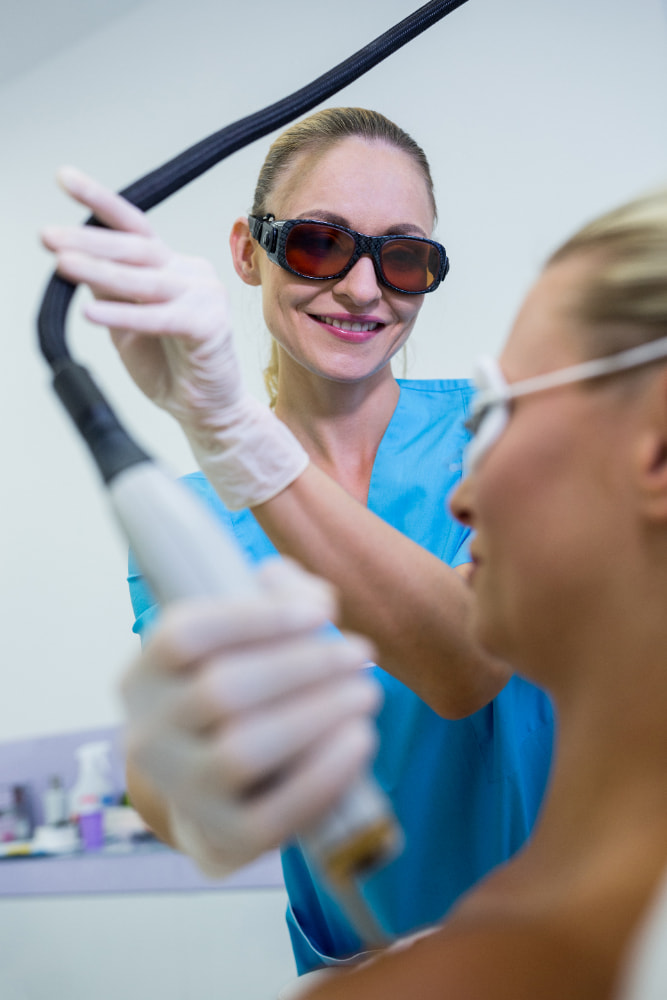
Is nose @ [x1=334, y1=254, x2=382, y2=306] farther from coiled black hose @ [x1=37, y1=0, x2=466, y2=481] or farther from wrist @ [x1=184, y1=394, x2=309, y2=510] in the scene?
wrist @ [x1=184, y1=394, x2=309, y2=510]

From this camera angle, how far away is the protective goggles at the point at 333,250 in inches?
51.3

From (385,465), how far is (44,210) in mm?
2111

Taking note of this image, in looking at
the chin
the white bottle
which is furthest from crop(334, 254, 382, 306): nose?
the white bottle

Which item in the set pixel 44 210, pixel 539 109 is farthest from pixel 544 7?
pixel 44 210

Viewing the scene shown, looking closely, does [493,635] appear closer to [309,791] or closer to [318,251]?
[309,791]

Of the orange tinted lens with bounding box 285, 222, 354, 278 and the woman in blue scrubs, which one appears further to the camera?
the orange tinted lens with bounding box 285, 222, 354, 278

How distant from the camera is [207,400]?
34.6 inches

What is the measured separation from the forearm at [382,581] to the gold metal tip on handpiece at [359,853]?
1.50ft

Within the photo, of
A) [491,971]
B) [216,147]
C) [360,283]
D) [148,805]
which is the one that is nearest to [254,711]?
[491,971]

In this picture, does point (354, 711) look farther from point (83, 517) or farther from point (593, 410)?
point (83, 517)

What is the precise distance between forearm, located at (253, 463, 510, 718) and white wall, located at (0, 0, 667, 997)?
1.21 metres

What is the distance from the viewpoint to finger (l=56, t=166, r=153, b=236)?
75cm

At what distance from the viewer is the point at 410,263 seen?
53.1 inches

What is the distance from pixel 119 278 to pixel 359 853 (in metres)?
0.53
